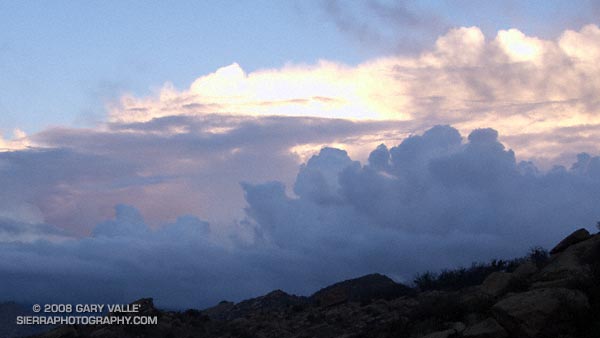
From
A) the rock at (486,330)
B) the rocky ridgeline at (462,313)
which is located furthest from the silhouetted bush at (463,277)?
the rock at (486,330)

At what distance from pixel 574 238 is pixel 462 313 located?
830cm

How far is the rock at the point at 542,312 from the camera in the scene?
75.2ft

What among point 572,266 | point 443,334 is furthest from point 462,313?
point 572,266

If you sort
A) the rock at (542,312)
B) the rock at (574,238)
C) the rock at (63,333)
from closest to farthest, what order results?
the rock at (542,312)
the rock at (574,238)
the rock at (63,333)

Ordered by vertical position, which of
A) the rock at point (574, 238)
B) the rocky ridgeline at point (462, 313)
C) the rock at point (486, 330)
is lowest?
the rock at point (486, 330)

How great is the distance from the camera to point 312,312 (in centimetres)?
5072

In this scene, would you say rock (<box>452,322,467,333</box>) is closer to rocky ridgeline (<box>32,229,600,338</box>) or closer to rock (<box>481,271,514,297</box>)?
rocky ridgeline (<box>32,229,600,338</box>)

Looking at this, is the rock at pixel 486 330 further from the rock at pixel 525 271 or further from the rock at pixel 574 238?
the rock at pixel 574 238

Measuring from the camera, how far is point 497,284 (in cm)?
3025

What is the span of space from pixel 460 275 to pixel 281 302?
2258cm

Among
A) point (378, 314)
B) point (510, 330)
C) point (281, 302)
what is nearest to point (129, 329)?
point (378, 314)

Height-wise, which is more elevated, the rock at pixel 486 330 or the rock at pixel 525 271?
the rock at pixel 525 271

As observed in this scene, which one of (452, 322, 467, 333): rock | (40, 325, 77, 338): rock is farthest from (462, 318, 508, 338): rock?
(40, 325, 77, 338): rock

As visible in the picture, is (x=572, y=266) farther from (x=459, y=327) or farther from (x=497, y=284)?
(x=459, y=327)
